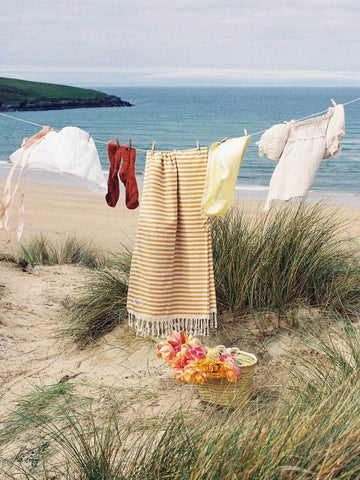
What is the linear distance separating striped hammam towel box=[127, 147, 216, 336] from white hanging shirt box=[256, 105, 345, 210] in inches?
20.9

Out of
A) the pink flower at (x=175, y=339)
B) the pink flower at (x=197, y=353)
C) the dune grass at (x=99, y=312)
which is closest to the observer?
the pink flower at (x=197, y=353)

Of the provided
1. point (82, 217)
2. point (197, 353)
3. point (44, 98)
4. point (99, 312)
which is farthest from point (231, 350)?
point (44, 98)

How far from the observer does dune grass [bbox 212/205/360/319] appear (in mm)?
4344

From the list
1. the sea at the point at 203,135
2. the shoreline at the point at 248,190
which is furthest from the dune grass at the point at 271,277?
the shoreline at the point at 248,190

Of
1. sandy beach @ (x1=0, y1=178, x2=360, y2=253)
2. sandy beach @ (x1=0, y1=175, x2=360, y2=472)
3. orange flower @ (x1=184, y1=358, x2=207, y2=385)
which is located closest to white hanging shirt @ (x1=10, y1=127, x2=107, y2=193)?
sandy beach @ (x1=0, y1=175, x2=360, y2=472)

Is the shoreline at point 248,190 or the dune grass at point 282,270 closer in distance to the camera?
the dune grass at point 282,270

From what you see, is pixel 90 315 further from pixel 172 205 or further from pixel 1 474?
pixel 1 474

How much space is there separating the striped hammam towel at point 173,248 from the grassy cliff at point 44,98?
5338 centimetres

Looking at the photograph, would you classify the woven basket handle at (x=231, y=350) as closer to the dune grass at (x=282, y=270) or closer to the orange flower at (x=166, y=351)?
the orange flower at (x=166, y=351)

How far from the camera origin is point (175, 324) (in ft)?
13.8

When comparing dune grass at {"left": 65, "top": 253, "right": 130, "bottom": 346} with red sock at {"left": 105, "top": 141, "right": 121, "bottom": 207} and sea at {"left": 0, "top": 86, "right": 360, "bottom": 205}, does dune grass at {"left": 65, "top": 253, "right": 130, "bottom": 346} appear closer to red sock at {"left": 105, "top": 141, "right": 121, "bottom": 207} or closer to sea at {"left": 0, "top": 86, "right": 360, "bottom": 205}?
red sock at {"left": 105, "top": 141, "right": 121, "bottom": 207}

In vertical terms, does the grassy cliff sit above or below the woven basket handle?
above

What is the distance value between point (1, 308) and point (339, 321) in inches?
111

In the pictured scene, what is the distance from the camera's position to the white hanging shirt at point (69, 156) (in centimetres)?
427
